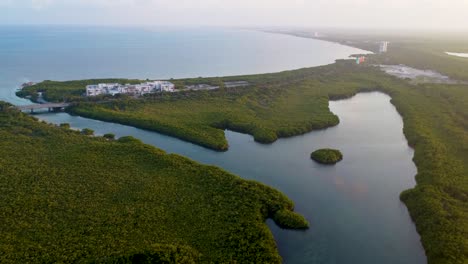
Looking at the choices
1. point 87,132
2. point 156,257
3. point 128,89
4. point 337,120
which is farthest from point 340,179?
point 128,89

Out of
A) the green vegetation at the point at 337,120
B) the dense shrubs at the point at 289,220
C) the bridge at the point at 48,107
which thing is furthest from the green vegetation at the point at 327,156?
the bridge at the point at 48,107

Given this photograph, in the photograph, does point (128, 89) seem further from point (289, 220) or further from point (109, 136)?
point (289, 220)

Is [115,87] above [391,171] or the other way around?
above

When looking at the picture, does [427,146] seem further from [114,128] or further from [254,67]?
[254,67]

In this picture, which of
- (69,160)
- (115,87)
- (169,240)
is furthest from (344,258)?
(115,87)

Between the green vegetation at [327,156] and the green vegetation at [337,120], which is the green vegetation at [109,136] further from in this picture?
the green vegetation at [327,156]
